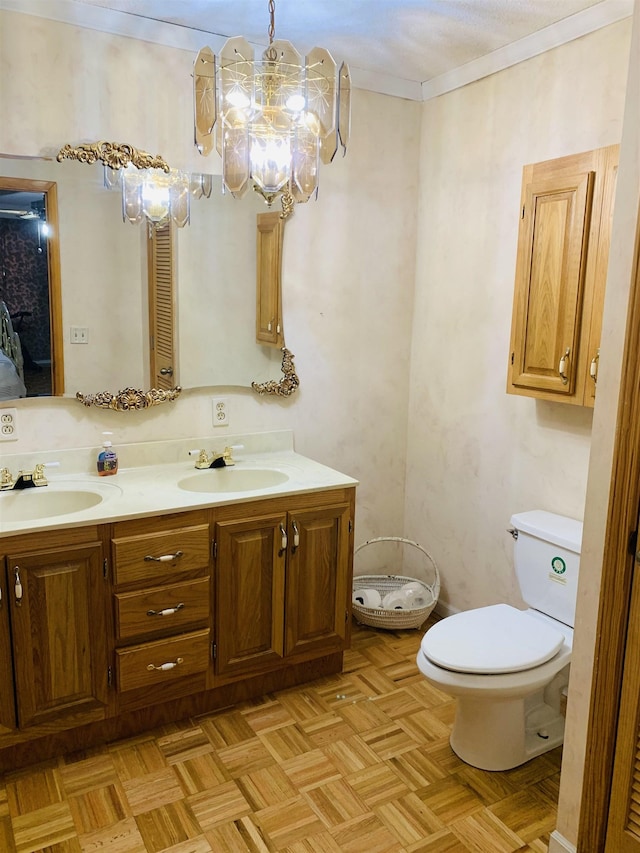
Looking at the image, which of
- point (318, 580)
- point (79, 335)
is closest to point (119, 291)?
point (79, 335)

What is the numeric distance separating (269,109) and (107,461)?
4.67 ft

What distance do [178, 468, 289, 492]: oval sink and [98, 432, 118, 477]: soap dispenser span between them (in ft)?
0.95

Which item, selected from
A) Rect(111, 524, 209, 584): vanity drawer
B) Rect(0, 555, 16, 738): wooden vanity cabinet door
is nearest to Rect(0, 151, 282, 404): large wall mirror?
Rect(111, 524, 209, 584): vanity drawer

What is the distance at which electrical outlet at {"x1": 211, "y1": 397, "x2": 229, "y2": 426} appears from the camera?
9.42 ft

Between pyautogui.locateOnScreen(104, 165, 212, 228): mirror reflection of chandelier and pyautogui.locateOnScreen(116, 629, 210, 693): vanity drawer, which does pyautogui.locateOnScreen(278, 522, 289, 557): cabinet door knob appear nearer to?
pyautogui.locateOnScreen(116, 629, 210, 693): vanity drawer

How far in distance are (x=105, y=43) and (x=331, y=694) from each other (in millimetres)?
2596

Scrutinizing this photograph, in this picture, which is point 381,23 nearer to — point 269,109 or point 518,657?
point 269,109

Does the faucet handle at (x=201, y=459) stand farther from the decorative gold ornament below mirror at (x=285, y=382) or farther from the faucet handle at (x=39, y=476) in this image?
the faucet handle at (x=39, y=476)

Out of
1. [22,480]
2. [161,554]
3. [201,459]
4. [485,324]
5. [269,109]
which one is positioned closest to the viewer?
[269,109]

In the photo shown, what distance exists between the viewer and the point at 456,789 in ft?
7.12

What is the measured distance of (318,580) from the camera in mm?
2654

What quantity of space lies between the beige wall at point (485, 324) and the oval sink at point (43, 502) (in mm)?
1613

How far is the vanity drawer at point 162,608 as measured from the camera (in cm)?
227

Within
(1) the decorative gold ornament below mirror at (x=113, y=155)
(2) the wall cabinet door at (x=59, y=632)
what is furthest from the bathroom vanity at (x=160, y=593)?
(1) the decorative gold ornament below mirror at (x=113, y=155)
